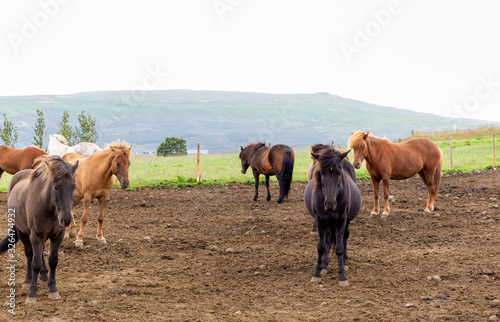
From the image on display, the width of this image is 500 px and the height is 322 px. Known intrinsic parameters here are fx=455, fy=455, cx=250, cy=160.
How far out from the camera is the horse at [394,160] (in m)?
10.5

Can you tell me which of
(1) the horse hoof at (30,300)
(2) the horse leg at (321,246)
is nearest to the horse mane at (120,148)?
(1) the horse hoof at (30,300)

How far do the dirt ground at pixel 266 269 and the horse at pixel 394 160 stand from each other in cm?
68

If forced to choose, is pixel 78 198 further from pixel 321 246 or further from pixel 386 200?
pixel 386 200

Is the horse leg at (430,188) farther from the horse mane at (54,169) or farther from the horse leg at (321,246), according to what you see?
the horse mane at (54,169)

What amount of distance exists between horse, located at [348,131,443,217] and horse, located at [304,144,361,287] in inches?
155

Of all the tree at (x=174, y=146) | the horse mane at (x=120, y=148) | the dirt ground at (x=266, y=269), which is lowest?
the tree at (x=174, y=146)

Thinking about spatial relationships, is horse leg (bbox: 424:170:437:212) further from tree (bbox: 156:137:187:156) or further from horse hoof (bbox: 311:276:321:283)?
tree (bbox: 156:137:187:156)

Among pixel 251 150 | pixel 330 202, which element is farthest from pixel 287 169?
pixel 330 202

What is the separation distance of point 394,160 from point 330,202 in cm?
591

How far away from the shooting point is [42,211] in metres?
5.21

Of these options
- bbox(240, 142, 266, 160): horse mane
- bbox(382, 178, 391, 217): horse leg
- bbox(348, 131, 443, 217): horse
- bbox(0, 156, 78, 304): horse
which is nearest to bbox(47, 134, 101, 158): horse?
bbox(240, 142, 266, 160): horse mane

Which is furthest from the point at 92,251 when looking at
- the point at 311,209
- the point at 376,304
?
the point at 376,304

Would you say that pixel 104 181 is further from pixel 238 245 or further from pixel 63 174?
pixel 63 174

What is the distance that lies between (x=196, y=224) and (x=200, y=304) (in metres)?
4.92
